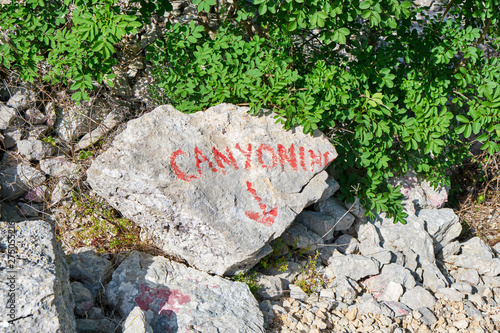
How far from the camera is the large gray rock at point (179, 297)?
9.32 feet

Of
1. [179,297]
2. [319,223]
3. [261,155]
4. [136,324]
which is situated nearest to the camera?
[136,324]

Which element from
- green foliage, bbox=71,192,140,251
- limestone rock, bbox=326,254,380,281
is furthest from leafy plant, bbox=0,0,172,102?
limestone rock, bbox=326,254,380,281

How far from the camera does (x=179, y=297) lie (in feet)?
9.82

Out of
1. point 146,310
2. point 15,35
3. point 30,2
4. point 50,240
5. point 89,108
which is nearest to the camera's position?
point 50,240

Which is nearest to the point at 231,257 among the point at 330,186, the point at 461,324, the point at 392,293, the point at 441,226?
the point at 330,186

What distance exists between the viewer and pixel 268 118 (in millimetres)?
3504

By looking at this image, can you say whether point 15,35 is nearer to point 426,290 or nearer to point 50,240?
point 50,240

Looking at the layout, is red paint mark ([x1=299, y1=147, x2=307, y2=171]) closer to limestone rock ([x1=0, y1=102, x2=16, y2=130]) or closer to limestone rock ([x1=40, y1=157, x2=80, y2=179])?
limestone rock ([x1=40, y1=157, x2=80, y2=179])

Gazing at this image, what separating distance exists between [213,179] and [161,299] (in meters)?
0.93

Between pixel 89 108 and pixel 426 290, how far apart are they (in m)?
3.50

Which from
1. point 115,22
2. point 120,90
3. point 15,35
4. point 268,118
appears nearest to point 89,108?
point 120,90

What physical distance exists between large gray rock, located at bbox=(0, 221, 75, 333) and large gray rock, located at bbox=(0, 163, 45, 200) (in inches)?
59.7

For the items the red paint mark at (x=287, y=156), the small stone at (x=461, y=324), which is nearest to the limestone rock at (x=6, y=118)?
the red paint mark at (x=287, y=156)

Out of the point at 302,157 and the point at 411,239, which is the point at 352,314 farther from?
the point at 302,157
